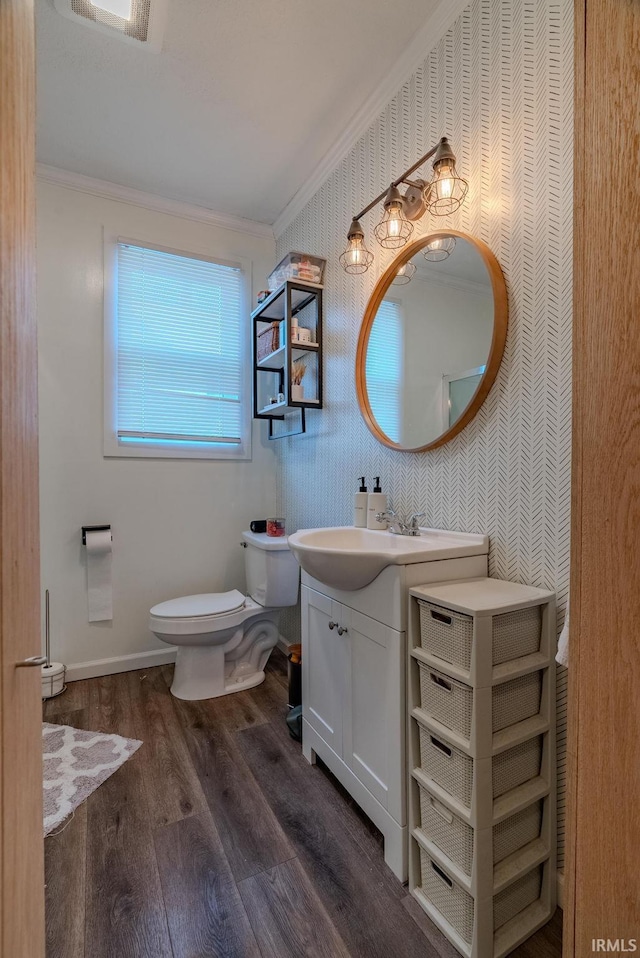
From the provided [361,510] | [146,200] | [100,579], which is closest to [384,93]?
[146,200]

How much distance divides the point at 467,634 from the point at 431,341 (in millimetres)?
1065

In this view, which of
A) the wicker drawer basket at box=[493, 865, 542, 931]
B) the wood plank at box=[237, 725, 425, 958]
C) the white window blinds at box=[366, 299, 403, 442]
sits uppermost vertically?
the white window blinds at box=[366, 299, 403, 442]

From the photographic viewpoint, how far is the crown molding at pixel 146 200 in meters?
2.26

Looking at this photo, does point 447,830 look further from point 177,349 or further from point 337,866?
point 177,349

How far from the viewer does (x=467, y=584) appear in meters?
1.21

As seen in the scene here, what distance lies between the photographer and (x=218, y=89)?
1772 millimetres

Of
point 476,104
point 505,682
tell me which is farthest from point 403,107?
point 505,682

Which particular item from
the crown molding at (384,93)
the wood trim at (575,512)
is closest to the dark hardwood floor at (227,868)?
the wood trim at (575,512)

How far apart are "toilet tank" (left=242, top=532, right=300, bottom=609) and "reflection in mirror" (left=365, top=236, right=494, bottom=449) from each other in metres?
0.93

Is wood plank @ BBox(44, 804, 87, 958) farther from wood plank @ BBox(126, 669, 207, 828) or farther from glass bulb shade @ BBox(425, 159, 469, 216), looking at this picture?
glass bulb shade @ BBox(425, 159, 469, 216)

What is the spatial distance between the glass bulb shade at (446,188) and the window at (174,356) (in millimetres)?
1672

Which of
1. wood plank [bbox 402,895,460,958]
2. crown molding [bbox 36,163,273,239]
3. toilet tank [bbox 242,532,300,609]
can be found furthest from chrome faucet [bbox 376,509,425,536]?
crown molding [bbox 36,163,273,239]

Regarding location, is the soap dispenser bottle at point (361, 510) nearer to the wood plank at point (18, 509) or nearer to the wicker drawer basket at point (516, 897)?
the wicker drawer basket at point (516, 897)

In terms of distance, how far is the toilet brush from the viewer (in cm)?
211
